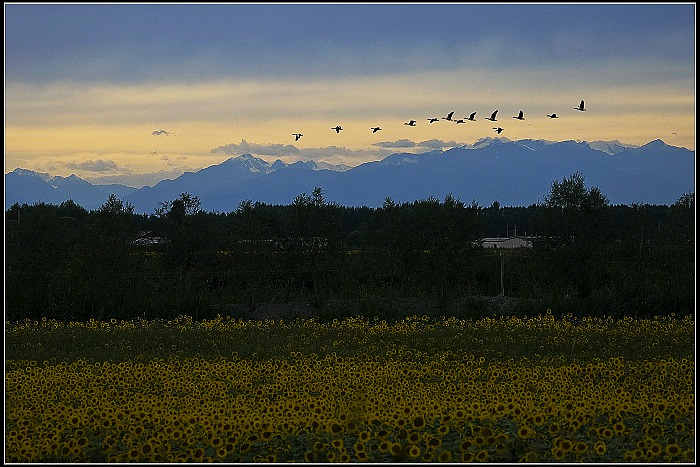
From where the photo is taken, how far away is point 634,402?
7637 mm

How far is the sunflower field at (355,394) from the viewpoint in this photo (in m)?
6.38

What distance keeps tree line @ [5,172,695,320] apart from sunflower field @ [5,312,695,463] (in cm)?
563

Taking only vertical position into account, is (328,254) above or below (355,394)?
above

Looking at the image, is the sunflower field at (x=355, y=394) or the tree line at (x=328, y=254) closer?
the sunflower field at (x=355, y=394)

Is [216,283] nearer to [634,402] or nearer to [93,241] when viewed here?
[93,241]

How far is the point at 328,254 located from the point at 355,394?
13159 mm

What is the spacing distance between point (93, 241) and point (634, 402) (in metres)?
16.5

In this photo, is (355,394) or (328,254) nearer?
(355,394)

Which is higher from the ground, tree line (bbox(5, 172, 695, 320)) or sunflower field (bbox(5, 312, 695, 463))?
tree line (bbox(5, 172, 695, 320))

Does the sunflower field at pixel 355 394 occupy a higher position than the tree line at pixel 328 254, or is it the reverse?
the tree line at pixel 328 254

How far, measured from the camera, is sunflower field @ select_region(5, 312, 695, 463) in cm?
638

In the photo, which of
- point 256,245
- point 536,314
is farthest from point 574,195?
point 256,245

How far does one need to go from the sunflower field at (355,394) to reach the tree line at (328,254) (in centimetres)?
563

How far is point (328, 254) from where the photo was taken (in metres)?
21.5
